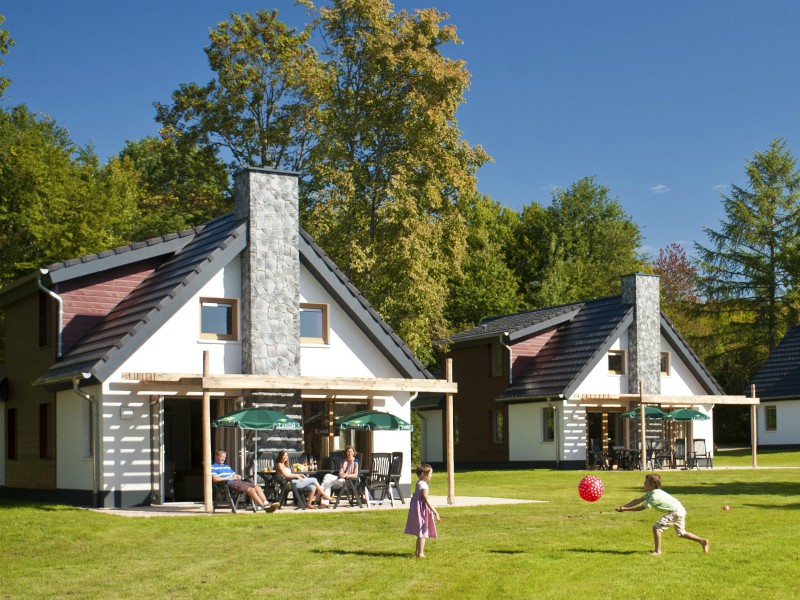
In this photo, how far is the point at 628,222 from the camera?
66.9 meters

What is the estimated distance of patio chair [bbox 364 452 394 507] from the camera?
851 inches

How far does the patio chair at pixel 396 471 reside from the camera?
21923 mm

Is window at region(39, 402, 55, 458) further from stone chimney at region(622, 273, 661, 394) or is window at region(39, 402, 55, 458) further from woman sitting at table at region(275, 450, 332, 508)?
stone chimney at region(622, 273, 661, 394)

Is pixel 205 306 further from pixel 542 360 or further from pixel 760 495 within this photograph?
pixel 542 360

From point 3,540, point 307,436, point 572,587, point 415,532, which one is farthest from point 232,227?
point 572,587

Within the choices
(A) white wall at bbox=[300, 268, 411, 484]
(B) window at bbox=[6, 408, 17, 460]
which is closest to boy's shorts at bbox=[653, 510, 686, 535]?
(A) white wall at bbox=[300, 268, 411, 484]

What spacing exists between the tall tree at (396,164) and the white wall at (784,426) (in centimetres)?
1963

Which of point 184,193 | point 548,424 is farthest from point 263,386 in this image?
point 184,193

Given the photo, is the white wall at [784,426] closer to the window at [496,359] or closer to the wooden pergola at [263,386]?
the window at [496,359]

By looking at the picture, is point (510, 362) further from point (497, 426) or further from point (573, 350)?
point (497, 426)

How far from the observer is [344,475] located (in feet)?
68.4

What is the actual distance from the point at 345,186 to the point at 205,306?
11.9 meters

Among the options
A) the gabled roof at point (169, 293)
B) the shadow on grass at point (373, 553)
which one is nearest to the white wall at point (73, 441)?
the gabled roof at point (169, 293)

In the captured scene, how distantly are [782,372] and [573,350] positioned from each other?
15316 millimetres
